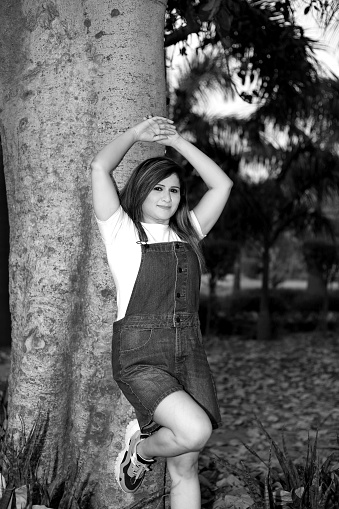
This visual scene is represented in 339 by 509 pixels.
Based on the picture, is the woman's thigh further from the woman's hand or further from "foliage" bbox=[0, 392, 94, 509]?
the woman's hand

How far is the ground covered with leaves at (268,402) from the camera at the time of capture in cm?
429

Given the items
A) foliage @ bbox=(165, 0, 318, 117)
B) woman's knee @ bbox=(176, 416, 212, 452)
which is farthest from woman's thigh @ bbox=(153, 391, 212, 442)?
foliage @ bbox=(165, 0, 318, 117)

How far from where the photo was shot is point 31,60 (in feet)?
10.3

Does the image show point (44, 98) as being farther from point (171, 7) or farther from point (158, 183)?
point (171, 7)

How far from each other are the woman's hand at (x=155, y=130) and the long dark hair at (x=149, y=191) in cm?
9

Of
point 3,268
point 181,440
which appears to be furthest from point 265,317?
point 181,440

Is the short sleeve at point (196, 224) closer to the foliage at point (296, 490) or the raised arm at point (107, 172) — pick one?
the raised arm at point (107, 172)

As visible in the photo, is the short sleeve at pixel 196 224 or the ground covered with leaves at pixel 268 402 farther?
the ground covered with leaves at pixel 268 402

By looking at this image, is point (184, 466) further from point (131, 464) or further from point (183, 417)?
point (131, 464)

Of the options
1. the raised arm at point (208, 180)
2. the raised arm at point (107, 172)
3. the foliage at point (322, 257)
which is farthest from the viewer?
the foliage at point (322, 257)

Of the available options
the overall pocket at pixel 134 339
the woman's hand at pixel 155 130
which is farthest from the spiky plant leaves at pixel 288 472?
the woman's hand at pixel 155 130

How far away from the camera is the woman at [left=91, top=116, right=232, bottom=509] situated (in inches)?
98.7

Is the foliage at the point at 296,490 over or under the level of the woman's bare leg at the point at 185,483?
under

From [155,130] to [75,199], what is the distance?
21.8 inches
